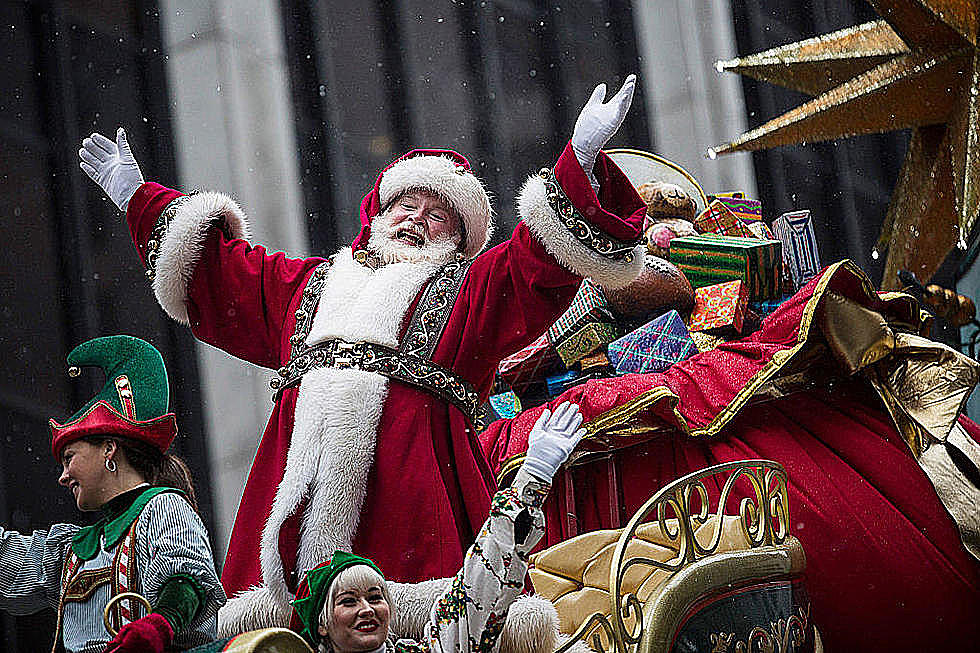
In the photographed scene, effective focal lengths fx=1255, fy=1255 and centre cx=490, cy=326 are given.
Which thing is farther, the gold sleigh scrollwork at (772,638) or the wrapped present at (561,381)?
the wrapped present at (561,381)

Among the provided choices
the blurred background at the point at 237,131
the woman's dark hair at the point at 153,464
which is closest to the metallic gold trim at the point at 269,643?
the woman's dark hair at the point at 153,464

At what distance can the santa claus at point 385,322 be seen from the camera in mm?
2490

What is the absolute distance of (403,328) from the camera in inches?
104

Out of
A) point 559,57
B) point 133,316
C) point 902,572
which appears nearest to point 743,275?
point 902,572

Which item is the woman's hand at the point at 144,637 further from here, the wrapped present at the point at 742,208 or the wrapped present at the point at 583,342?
the wrapped present at the point at 742,208

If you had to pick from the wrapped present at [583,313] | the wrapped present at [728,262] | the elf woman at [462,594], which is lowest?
the elf woman at [462,594]

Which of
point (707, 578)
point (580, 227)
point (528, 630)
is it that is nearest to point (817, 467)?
point (707, 578)

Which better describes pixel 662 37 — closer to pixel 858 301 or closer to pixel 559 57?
pixel 559 57

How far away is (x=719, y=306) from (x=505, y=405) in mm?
740

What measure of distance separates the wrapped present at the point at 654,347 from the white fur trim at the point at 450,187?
1.01m

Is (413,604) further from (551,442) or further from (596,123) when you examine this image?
(596,123)

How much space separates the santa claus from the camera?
249 cm

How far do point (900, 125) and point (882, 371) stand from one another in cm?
78

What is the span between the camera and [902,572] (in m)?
3.08
